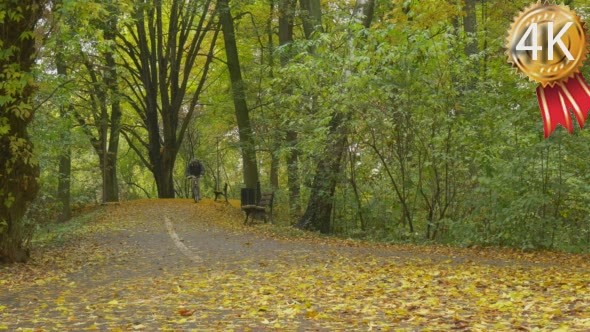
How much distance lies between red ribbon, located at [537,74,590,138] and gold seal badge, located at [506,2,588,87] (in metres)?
0.19

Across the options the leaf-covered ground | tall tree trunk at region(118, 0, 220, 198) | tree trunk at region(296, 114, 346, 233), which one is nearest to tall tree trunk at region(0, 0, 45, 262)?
the leaf-covered ground

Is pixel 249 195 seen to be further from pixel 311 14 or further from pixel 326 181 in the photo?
pixel 311 14

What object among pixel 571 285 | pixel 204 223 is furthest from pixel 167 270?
pixel 204 223

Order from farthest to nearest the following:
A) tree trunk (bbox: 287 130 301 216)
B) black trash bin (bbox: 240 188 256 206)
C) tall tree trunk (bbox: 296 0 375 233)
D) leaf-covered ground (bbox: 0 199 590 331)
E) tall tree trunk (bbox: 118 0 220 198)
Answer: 1. tall tree trunk (bbox: 118 0 220 198)
2. black trash bin (bbox: 240 188 256 206)
3. tree trunk (bbox: 287 130 301 216)
4. tall tree trunk (bbox: 296 0 375 233)
5. leaf-covered ground (bbox: 0 199 590 331)

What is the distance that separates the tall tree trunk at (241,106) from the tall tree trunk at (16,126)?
41.7ft

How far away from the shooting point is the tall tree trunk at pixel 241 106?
24.6 meters

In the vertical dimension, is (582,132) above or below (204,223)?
above

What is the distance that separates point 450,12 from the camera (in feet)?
58.0

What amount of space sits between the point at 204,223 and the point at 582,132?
11322mm

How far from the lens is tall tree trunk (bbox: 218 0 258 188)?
24.6m

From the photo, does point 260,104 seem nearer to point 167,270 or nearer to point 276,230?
point 276,230

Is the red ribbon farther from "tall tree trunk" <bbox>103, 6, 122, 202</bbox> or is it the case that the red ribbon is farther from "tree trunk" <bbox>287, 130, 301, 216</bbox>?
"tall tree trunk" <bbox>103, 6, 122, 202</bbox>

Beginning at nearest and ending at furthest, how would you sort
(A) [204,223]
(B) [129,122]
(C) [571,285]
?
1. (C) [571,285]
2. (A) [204,223]
3. (B) [129,122]

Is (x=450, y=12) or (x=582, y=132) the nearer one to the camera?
(x=582, y=132)
